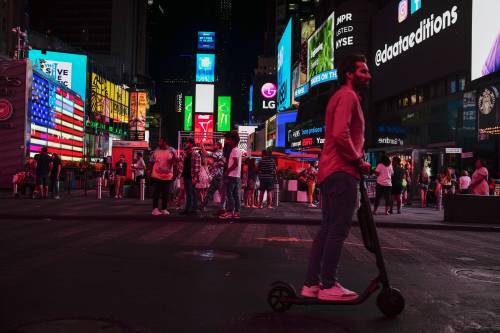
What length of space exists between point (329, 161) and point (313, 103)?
1971 inches

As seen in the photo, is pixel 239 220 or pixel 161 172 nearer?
pixel 239 220

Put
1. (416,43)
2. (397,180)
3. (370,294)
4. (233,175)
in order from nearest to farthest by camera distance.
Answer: (370,294), (233,175), (397,180), (416,43)

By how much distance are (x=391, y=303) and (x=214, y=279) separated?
193 centimetres

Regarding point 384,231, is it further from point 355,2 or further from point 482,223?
point 355,2

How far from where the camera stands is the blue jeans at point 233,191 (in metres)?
11.8

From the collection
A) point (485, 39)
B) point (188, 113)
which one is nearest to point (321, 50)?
point (485, 39)

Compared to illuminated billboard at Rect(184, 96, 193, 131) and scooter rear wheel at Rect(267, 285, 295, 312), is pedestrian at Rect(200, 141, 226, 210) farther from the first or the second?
illuminated billboard at Rect(184, 96, 193, 131)

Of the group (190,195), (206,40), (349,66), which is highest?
(206,40)

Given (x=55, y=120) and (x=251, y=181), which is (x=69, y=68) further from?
(x=251, y=181)

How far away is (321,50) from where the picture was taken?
48.3 metres

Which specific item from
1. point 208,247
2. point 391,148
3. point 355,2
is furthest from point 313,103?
point 208,247

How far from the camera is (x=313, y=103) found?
53375 millimetres

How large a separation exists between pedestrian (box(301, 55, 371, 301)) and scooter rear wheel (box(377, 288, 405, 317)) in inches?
8.9

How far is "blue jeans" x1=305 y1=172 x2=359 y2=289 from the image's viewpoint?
156 inches
